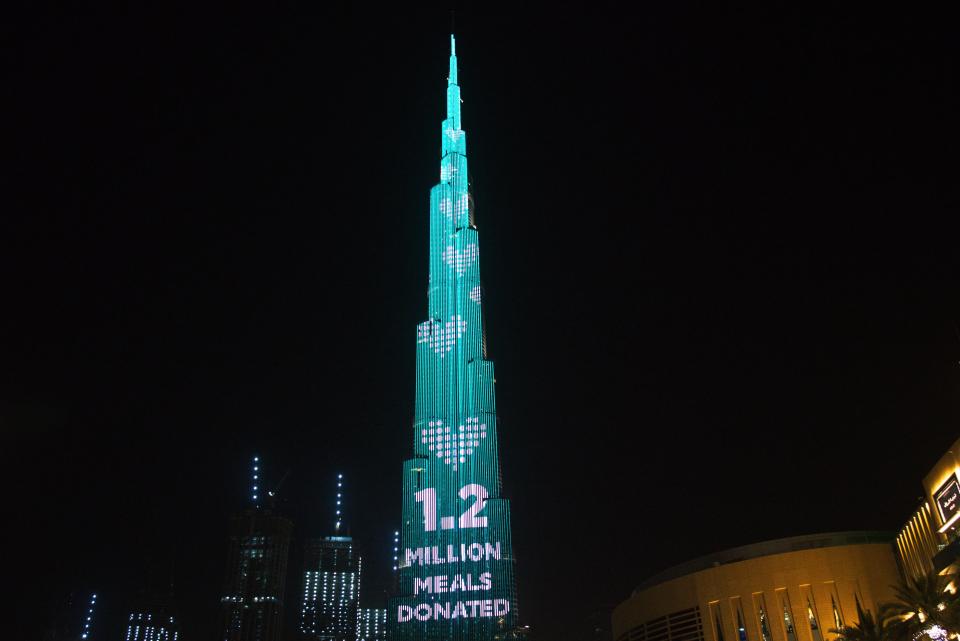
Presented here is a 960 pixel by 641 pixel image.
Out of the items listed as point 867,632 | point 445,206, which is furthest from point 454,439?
point 867,632

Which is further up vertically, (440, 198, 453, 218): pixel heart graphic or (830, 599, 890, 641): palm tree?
(440, 198, 453, 218): pixel heart graphic

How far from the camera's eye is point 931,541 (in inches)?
2509

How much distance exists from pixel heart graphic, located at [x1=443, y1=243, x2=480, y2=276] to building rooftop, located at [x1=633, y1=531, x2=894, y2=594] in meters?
88.8

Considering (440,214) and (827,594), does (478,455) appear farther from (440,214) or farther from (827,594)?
(827,594)

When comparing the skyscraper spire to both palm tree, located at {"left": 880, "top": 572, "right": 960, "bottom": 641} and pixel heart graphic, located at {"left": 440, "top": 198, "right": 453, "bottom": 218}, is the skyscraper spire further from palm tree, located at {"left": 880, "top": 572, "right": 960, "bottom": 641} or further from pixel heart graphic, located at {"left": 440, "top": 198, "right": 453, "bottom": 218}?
palm tree, located at {"left": 880, "top": 572, "right": 960, "bottom": 641}

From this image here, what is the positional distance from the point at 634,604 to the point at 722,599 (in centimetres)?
1739

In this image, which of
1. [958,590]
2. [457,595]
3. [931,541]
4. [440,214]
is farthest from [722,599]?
[440,214]

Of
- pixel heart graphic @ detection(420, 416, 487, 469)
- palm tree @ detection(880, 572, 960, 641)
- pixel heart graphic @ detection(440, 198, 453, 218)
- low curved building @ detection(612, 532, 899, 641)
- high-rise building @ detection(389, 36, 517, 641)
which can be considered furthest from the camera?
pixel heart graphic @ detection(440, 198, 453, 218)

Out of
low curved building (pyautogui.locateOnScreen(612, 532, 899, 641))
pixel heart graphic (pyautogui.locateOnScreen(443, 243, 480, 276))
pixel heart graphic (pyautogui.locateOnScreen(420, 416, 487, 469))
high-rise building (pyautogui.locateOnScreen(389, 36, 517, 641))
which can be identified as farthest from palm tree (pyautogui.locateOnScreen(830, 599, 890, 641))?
pixel heart graphic (pyautogui.locateOnScreen(443, 243, 480, 276))

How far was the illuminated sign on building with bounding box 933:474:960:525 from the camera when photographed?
56.1 meters

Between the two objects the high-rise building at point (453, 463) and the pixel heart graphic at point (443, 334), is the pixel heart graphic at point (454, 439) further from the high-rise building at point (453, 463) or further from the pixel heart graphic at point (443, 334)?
the pixel heart graphic at point (443, 334)

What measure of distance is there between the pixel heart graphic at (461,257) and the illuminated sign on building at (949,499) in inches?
5155

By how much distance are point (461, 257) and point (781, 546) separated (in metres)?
105

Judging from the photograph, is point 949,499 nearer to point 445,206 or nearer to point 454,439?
point 454,439
